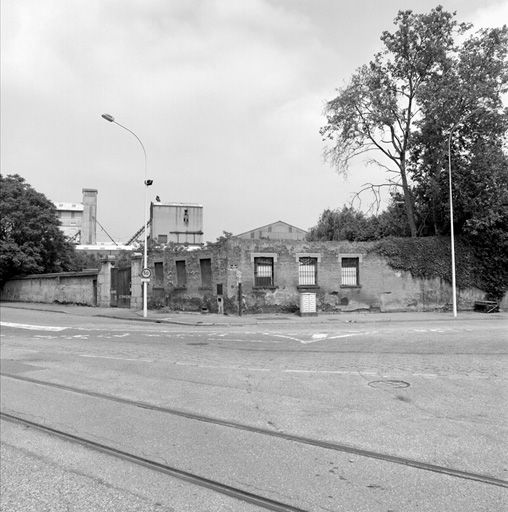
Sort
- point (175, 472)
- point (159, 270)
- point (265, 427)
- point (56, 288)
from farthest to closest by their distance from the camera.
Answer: point (56, 288) → point (159, 270) → point (265, 427) → point (175, 472)

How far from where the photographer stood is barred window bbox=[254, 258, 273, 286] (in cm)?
2562

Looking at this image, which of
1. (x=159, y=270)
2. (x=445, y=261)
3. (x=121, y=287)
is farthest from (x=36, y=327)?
(x=445, y=261)

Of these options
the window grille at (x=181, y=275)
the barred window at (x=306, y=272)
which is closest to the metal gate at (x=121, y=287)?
the window grille at (x=181, y=275)

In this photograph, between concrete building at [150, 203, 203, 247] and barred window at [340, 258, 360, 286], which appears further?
concrete building at [150, 203, 203, 247]

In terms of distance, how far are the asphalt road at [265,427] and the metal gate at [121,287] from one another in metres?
18.3

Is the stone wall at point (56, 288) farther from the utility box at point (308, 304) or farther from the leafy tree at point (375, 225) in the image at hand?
the leafy tree at point (375, 225)

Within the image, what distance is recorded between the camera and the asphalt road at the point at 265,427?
12.6 ft

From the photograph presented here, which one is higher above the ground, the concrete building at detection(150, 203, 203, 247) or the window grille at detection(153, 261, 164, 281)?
the concrete building at detection(150, 203, 203, 247)

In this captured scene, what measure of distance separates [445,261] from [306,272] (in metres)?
8.17

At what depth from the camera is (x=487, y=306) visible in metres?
26.3

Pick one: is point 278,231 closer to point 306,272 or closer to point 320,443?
point 306,272

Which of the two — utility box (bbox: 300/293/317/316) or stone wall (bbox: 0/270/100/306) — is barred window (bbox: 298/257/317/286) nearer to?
utility box (bbox: 300/293/317/316)

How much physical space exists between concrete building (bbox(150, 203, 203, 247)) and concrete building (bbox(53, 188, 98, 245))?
1434cm

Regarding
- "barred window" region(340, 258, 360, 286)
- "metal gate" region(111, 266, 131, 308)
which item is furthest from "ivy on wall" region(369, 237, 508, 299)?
"metal gate" region(111, 266, 131, 308)
